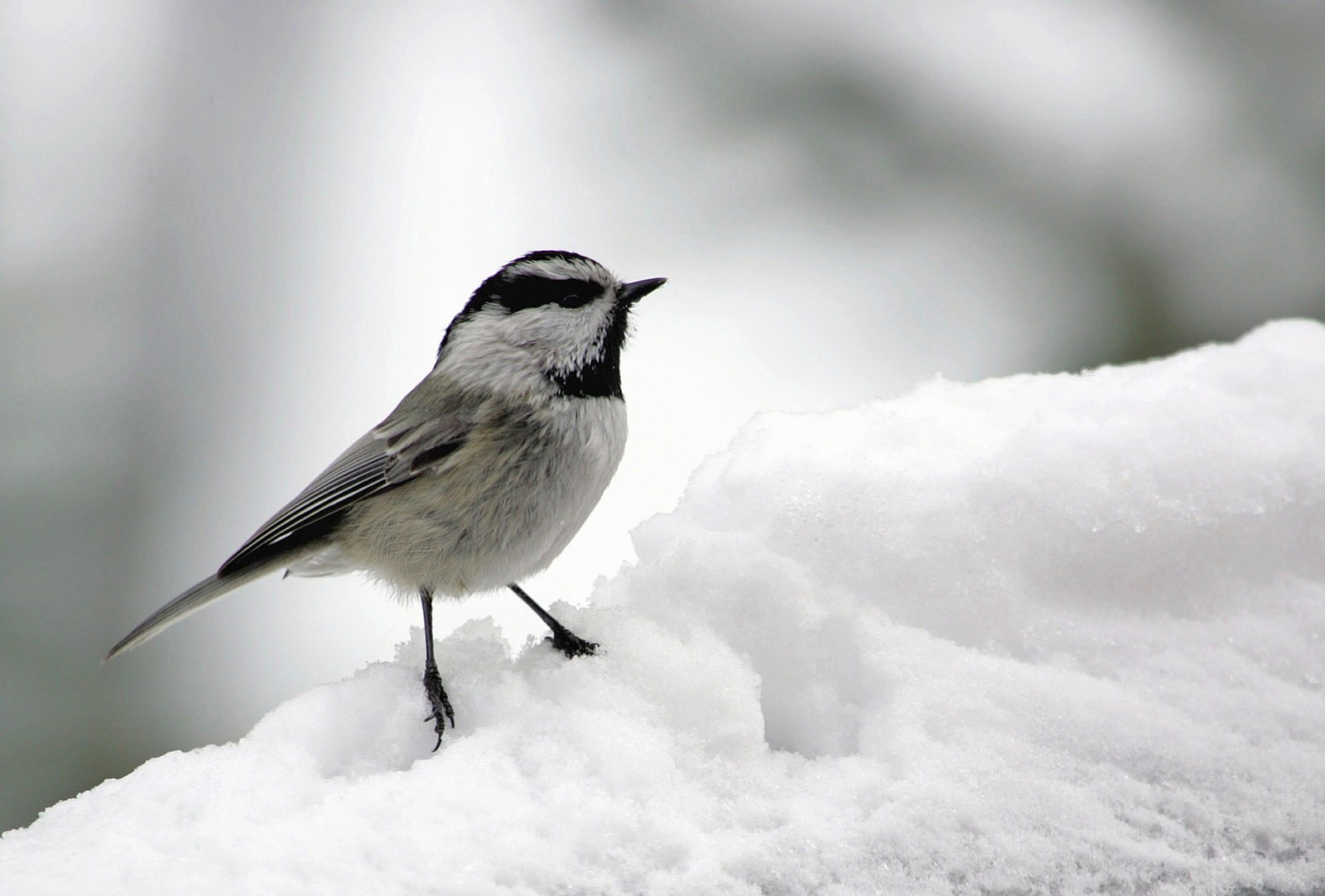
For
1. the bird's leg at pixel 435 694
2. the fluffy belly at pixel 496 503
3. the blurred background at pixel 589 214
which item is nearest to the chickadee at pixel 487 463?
the fluffy belly at pixel 496 503

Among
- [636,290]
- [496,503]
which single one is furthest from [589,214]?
[496,503]

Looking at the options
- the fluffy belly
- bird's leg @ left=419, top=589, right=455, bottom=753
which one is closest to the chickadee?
the fluffy belly

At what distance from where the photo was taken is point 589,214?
157 inches

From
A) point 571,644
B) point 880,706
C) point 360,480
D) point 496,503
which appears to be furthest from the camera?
point 360,480

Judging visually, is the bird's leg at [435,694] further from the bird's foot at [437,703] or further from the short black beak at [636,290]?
the short black beak at [636,290]

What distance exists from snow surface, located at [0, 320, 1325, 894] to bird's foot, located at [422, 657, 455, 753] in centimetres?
2

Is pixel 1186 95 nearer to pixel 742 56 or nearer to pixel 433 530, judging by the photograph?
pixel 742 56

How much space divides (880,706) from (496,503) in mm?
727

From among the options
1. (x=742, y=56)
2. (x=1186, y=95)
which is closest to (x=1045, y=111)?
(x=1186, y=95)

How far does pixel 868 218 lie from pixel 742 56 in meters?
0.81

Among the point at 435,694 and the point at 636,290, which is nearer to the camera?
the point at 435,694

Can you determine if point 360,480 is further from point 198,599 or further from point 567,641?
point 567,641

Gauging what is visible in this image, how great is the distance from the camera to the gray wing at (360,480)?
1.81 meters

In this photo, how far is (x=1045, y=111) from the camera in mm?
4102
